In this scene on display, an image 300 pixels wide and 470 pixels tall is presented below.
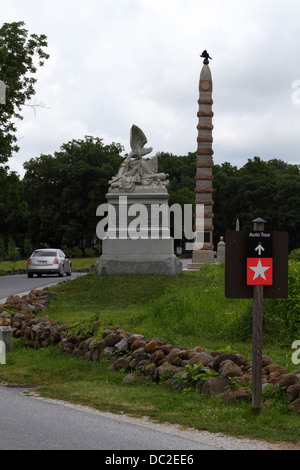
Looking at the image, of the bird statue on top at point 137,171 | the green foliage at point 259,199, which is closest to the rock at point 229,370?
the bird statue on top at point 137,171

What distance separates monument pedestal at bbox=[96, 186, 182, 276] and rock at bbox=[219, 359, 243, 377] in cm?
1592

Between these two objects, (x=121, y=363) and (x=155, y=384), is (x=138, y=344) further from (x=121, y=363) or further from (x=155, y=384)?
(x=155, y=384)

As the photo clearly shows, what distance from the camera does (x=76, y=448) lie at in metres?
6.12

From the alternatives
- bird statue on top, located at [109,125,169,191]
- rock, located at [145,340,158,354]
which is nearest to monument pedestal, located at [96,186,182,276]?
bird statue on top, located at [109,125,169,191]

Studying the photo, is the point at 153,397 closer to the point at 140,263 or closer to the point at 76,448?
the point at 76,448

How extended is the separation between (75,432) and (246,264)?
242 cm

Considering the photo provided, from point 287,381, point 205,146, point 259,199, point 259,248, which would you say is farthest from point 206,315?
point 259,199

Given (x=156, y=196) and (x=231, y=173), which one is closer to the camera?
(x=156, y=196)

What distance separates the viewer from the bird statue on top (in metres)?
26.0

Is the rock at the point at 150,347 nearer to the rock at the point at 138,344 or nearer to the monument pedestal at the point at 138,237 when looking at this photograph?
the rock at the point at 138,344

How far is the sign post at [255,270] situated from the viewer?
24.3 feet

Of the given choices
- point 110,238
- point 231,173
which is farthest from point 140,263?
point 231,173

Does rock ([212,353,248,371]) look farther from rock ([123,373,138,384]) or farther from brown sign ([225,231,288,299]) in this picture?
brown sign ([225,231,288,299])
